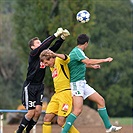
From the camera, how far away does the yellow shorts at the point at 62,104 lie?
11438 millimetres

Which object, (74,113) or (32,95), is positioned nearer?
(74,113)

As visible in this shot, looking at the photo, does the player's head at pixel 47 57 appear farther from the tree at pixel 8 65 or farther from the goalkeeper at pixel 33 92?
the tree at pixel 8 65

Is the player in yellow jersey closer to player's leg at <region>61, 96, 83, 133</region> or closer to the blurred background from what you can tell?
player's leg at <region>61, 96, 83, 133</region>

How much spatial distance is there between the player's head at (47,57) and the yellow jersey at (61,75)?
109 mm

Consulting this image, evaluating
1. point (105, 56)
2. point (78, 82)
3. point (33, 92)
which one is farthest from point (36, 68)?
point (105, 56)

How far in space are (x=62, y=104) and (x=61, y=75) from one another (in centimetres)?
59

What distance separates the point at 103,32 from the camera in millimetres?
52719

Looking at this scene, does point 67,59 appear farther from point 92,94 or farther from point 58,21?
point 58,21

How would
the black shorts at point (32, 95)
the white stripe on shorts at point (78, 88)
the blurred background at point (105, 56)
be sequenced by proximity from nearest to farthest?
the white stripe on shorts at point (78, 88)
the black shorts at point (32, 95)
the blurred background at point (105, 56)

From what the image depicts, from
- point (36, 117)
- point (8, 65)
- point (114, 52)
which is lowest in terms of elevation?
point (8, 65)

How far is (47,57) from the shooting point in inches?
449

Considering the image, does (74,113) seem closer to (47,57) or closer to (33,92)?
(47,57)

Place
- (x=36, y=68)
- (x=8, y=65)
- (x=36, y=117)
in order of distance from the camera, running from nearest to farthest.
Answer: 1. (x=36, y=68)
2. (x=36, y=117)
3. (x=8, y=65)

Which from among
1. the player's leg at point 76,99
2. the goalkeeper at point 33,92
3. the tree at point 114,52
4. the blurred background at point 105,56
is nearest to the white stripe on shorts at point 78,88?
the player's leg at point 76,99
